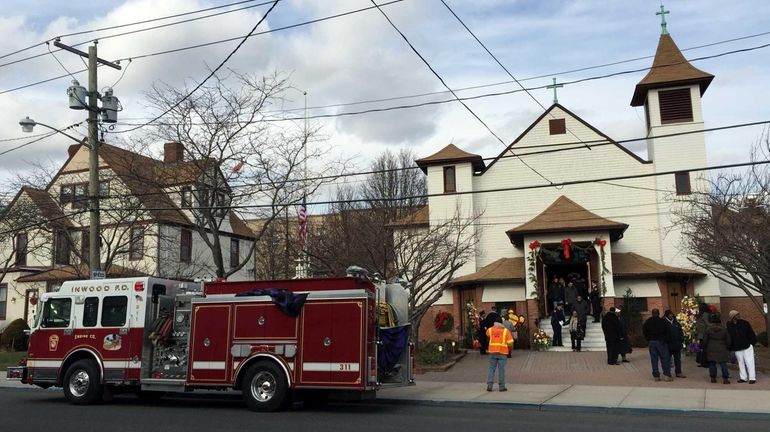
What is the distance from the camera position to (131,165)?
2125 centimetres

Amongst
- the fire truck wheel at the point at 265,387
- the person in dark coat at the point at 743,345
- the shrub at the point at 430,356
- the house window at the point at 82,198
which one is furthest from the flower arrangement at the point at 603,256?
the house window at the point at 82,198

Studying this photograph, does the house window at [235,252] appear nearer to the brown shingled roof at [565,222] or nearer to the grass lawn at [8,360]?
the grass lawn at [8,360]

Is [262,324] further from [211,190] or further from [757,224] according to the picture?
[757,224]

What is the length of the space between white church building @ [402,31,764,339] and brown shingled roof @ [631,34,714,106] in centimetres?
5

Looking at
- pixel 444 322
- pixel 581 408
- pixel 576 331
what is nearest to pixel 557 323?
pixel 576 331

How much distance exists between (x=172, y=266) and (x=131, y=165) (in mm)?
14009

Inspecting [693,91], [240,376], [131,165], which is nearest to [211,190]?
[131,165]

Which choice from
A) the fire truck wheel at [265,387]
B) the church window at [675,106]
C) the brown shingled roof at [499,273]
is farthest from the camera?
the church window at [675,106]

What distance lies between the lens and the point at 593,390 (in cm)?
1459

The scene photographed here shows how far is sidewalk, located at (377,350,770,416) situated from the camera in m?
12.4

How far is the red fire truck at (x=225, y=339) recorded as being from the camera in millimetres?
12180

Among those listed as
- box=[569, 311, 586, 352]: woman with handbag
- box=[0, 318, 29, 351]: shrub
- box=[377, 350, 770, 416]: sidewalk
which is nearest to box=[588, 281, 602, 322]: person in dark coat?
box=[569, 311, 586, 352]: woman with handbag

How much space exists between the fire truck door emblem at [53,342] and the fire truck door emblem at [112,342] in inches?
49.0

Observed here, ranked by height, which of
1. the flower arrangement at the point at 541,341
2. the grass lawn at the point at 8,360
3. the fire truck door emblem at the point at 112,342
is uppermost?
the fire truck door emblem at the point at 112,342
